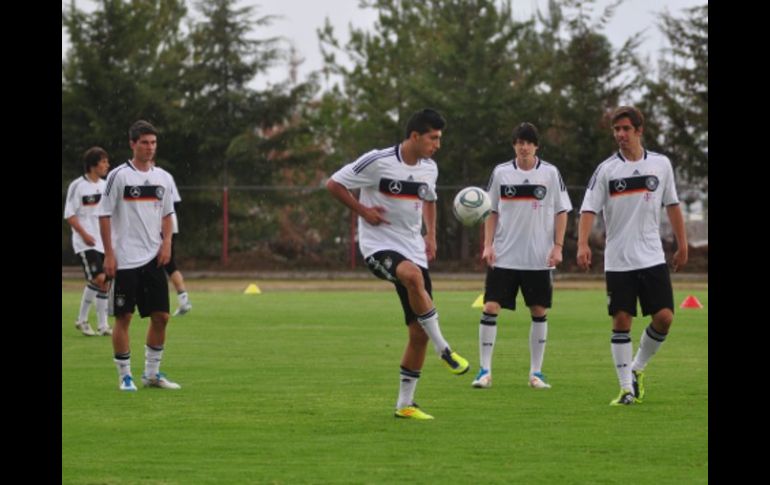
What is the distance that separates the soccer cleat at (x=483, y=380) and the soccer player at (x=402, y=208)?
2146 mm

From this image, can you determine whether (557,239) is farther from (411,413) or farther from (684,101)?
(684,101)

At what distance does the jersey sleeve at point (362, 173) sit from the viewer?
10.7 meters

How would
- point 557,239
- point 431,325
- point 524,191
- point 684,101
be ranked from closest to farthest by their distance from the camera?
1. point 431,325
2. point 557,239
3. point 524,191
4. point 684,101

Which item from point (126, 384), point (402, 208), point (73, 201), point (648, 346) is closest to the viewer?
point (402, 208)

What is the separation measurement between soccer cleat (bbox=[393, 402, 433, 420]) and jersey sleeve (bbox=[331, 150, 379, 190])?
5.60 feet

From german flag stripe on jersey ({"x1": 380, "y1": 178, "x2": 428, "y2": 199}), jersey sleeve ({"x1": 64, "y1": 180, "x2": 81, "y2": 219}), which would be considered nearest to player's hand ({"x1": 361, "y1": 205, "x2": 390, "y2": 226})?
german flag stripe on jersey ({"x1": 380, "y1": 178, "x2": 428, "y2": 199})

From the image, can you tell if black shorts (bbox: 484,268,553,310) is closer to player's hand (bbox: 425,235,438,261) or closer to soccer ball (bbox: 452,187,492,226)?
soccer ball (bbox: 452,187,492,226)

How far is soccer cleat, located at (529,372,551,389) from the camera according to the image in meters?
12.9

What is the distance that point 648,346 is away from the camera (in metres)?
12.2

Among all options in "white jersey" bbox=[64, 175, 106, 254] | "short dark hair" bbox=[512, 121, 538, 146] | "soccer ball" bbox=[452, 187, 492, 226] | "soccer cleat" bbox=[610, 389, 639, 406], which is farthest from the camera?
"white jersey" bbox=[64, 175, 106, 254]

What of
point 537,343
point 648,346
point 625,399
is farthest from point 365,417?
point 537,343

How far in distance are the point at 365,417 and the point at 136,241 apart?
10.2 ft
